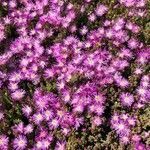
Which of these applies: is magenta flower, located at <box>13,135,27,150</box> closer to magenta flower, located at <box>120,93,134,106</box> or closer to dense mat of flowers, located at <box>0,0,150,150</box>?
dense mat of flowers, located at <box>0,0,150,150</box>

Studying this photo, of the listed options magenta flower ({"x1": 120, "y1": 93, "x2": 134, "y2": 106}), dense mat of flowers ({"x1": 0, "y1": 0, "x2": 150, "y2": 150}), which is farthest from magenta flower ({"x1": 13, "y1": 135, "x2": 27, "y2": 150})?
magenta flower ({"x1": 120, "y1": 93, "x2": 134, "y2": 106})

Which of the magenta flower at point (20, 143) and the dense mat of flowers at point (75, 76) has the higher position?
the dense mat of flowers at point (75, 76)

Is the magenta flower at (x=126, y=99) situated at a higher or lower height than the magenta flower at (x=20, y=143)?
higher

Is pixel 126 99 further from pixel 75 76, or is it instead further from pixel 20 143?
pixel 20 143

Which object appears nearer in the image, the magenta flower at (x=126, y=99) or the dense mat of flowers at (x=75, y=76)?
the dense mat of flowers at (x=75, y=76)

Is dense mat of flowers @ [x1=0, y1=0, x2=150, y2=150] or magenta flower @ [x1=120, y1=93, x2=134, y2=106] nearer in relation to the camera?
dense mat of flowers @ [x1=0, y1=0, x2=150, y2=150]

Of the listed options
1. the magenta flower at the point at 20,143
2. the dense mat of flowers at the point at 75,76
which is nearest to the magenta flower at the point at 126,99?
the dense mat of flowers at the point at 75,76

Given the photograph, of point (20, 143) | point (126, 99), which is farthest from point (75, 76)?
point (20, 143)

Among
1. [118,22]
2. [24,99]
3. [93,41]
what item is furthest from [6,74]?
[118,22]

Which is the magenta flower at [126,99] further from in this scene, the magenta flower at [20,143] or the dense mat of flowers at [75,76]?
the magenta flower at [20,143]
